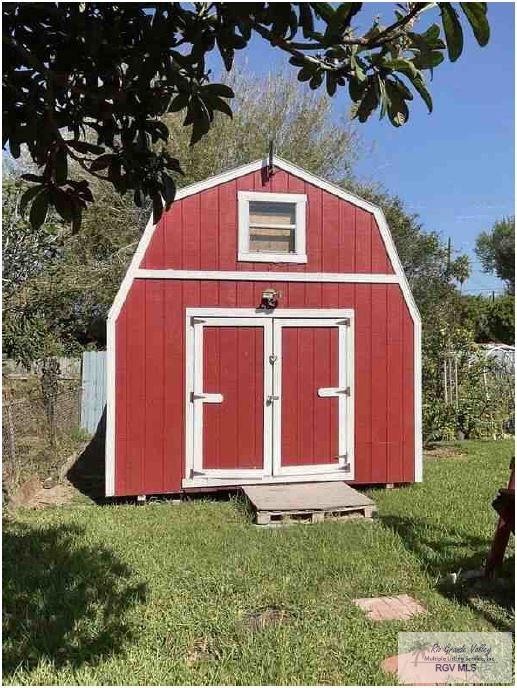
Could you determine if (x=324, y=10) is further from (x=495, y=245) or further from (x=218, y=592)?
(x=495, y=245)

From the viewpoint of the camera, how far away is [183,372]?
21.2ft

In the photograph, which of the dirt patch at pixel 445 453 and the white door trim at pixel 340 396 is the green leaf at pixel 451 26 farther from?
the dirt patch at pixel 445 453

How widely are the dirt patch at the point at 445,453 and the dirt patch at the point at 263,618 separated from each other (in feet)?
19.8

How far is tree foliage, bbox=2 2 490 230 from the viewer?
1.59 m

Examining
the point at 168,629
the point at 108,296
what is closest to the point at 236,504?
the point at 168,629

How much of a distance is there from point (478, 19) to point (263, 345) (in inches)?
210

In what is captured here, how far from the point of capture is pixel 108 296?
13.5 meters

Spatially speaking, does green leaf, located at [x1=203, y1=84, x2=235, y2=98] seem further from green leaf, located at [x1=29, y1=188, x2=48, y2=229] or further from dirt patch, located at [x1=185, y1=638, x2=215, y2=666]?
dirt patch, located at [x1=185, y1=638, x2=215, y2=666]

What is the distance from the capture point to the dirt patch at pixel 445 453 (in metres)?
8.98

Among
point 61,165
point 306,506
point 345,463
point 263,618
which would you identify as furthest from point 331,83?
point 345,463

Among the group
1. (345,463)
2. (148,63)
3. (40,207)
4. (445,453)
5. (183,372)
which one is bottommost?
(445,453)

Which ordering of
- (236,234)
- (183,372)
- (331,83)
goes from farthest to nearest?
(236,234)
(183,372)
(331,83)

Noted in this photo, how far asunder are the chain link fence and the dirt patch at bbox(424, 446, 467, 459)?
18.3 feet

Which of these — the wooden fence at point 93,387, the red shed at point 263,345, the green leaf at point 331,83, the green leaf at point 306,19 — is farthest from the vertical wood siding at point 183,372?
the green leaf at point 306,19
